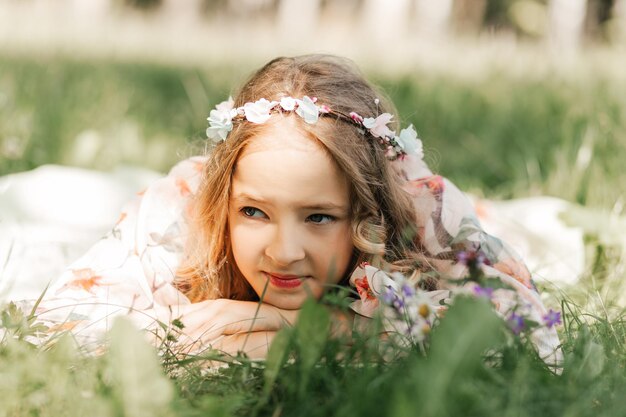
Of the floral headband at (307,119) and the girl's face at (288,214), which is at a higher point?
the floral headband at (307,119)

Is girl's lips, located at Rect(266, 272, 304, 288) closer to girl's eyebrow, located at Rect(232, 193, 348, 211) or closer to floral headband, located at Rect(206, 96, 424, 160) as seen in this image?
girl's eyebrow, located at Rect(232, 193, 348, 211)

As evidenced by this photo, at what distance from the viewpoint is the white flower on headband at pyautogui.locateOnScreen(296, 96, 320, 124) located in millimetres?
2107

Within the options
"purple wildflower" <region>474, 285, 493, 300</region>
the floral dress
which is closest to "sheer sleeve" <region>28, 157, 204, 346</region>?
the floral dress

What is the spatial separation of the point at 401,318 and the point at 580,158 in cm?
229

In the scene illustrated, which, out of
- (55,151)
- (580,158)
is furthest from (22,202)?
(580,158)

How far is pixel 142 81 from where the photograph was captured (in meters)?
6.12

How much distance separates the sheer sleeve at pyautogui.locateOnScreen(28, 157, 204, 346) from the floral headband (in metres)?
0.37

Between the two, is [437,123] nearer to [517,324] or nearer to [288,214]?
[288,214]

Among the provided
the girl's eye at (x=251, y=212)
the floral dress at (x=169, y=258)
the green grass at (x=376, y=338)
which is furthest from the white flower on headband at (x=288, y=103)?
the green grass at (x=376, y=338)

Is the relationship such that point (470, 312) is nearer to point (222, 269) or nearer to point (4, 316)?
point (4, 316)

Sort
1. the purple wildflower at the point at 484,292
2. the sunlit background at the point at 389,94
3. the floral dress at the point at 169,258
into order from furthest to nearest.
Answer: the sunlit background at the point at 389,94 < the floral dress at the point at 169,258 < the purple wildflower at the point at 484,292

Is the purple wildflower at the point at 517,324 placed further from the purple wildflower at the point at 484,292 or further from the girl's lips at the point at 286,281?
the girl's lips at the point at 286,281

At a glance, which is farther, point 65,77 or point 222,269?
point 65,77

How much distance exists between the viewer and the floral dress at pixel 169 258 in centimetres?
213
